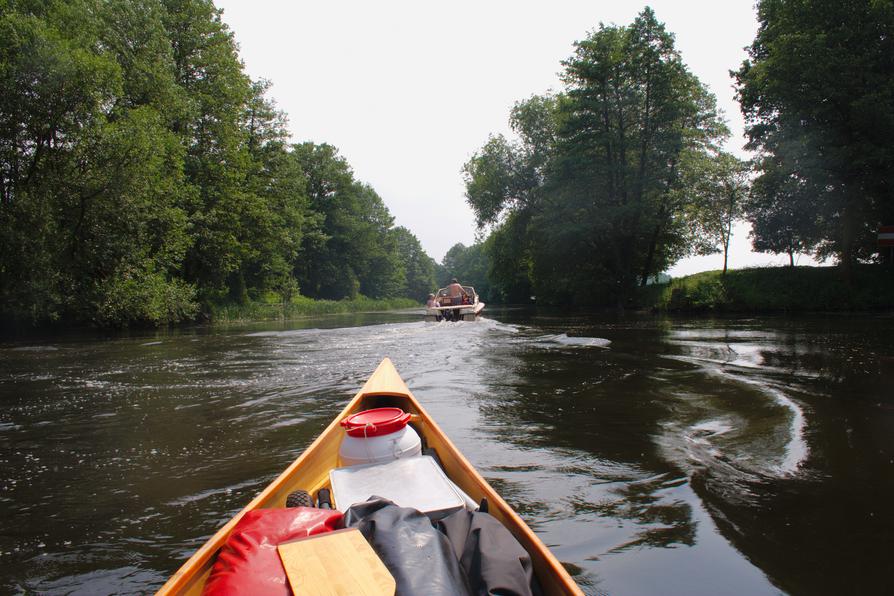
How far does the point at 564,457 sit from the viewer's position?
450 centimetres

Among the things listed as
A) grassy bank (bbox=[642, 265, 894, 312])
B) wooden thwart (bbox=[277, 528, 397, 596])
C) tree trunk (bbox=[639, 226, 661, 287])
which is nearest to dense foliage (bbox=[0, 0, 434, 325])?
wooden thwart (bbox=[277, 528, 397, 596])

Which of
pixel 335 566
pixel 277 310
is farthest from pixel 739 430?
pixel 277 310

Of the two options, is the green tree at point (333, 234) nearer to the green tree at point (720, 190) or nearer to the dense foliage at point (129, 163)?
the dense foliage at point (129, 163)

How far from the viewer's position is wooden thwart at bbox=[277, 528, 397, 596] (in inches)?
66.4

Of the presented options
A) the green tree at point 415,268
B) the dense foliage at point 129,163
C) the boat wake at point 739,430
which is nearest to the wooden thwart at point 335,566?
the boat wake at point 739,430

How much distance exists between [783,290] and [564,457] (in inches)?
937

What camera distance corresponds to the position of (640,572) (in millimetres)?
2686

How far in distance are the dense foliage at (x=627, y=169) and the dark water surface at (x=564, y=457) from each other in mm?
A: 19276

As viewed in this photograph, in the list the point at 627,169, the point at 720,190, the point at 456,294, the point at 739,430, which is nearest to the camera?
the point at 739,430

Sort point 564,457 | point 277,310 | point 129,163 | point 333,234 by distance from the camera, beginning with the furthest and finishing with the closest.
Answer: point 333,234 < point 277,310 < point 129,163 < point 564,457

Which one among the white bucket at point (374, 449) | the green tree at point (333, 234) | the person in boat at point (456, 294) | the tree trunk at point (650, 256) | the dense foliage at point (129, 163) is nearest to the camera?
the white bucket at point (374, 449)

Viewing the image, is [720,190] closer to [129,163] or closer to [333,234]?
[129,163]

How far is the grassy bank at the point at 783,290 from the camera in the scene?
21672 millimetres

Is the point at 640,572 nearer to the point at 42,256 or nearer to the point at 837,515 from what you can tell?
the point at 837,515
